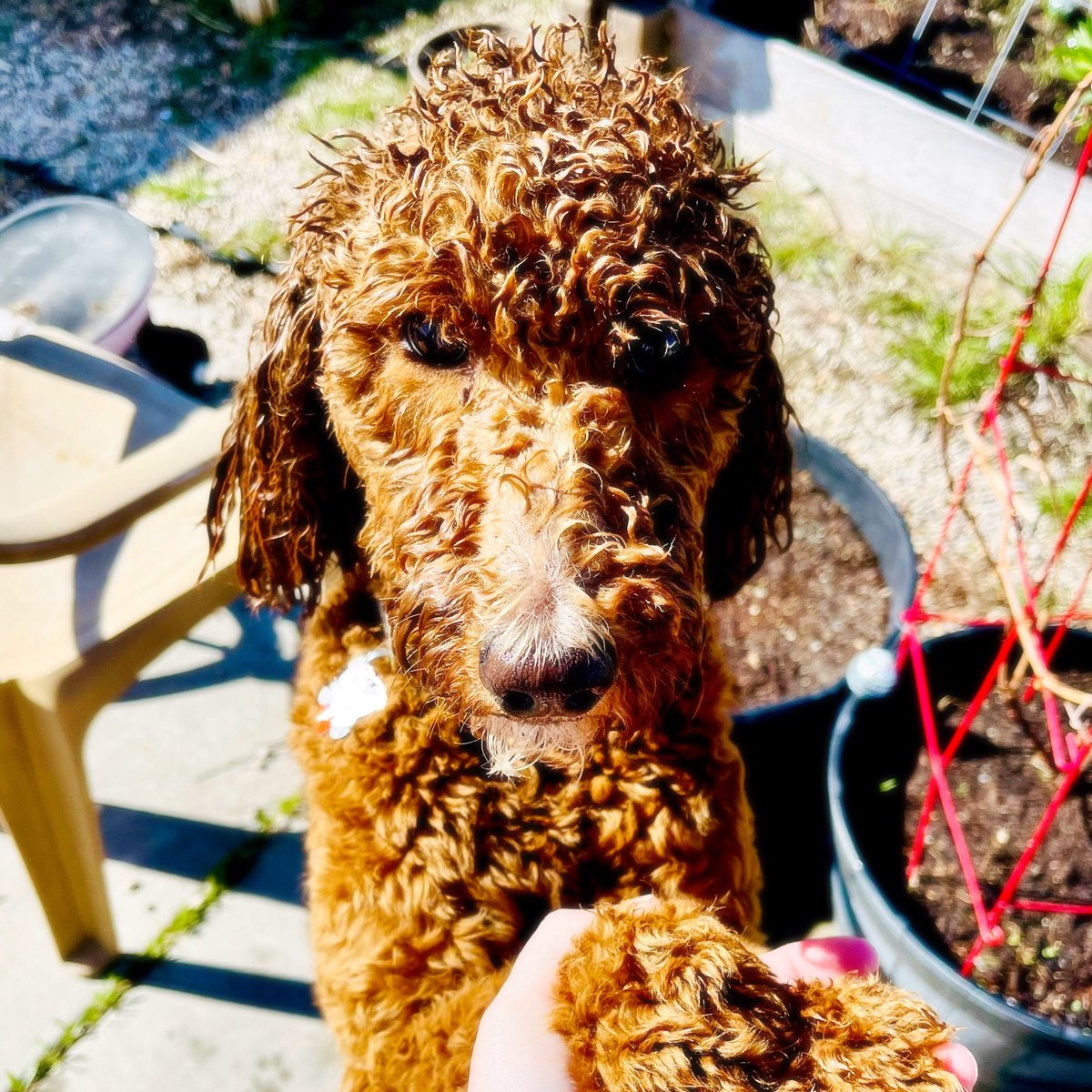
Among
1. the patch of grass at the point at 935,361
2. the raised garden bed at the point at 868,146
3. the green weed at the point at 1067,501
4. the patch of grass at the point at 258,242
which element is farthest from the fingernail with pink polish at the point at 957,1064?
the patch of grass at the point at 258,242

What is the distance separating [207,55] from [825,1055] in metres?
5.99

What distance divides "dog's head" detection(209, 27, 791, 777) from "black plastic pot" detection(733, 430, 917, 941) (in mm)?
1183

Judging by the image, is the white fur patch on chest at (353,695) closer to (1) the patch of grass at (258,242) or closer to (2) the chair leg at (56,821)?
(2) the chair leg at (56,821)

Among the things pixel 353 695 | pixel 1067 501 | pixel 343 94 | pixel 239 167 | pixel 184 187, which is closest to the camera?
pixel 353 695

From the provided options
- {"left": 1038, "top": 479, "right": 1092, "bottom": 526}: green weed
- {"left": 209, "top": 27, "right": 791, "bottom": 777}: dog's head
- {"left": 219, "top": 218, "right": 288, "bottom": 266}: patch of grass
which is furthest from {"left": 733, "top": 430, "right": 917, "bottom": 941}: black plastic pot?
{"left": 219, "top": 218, "right": 288, "bottom": 266}: patch of grass

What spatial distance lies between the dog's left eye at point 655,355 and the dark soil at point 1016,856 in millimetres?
1518

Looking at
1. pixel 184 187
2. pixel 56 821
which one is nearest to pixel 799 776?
pixel 56 821

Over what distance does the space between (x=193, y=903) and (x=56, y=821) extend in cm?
64

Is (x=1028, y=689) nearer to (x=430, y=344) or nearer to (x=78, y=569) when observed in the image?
(x=430, y=344)

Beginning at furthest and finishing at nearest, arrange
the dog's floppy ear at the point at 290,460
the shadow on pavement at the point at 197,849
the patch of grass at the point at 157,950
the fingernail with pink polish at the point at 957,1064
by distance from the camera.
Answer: the shadow on pavement at the point at 197,849 → the patch of grass at the point at 157,950 → the dog's floppy ear at the point at 290,460 → the fingernail with pink polish at the point at 957,1064

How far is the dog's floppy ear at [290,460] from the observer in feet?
5.90

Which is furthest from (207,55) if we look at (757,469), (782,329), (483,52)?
(757,469)

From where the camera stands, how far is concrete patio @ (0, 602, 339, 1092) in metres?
2.42

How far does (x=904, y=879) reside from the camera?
7.77ft
